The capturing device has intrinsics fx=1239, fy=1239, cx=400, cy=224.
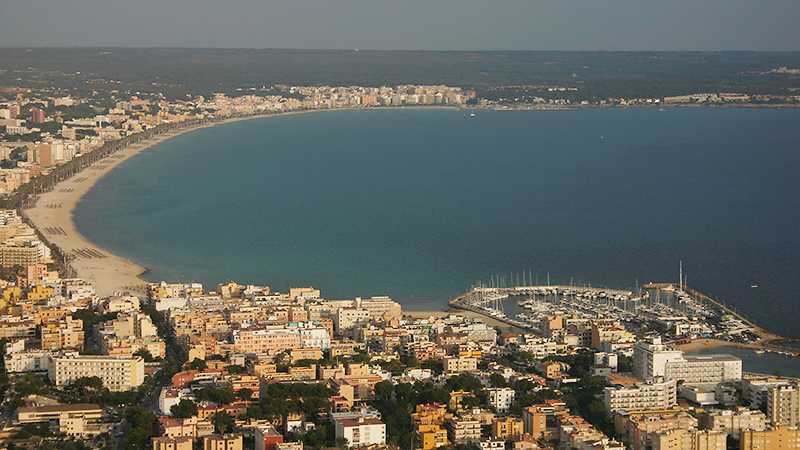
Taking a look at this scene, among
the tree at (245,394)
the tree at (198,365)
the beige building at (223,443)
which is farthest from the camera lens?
the tree at (198,365)

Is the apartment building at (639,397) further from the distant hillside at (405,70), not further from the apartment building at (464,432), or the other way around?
the distant hillside at (405,70)

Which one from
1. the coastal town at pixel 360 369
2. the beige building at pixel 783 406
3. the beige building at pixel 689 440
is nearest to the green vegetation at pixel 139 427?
the coastal town at pixel 360 369

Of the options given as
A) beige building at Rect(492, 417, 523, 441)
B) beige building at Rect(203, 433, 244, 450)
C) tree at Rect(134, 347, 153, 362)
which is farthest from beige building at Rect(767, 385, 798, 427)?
tree at Rect(134, 347, 153, 362)

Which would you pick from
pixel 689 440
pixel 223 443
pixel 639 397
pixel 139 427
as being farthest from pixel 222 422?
pixel 689 440

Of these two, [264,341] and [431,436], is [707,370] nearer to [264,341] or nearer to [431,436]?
[431,436]

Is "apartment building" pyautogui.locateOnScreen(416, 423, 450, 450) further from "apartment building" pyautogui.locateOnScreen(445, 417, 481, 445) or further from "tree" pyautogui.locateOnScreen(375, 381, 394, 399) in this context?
"tree" pyautogui.locateOnScreen(375, 381, 394, 399)
